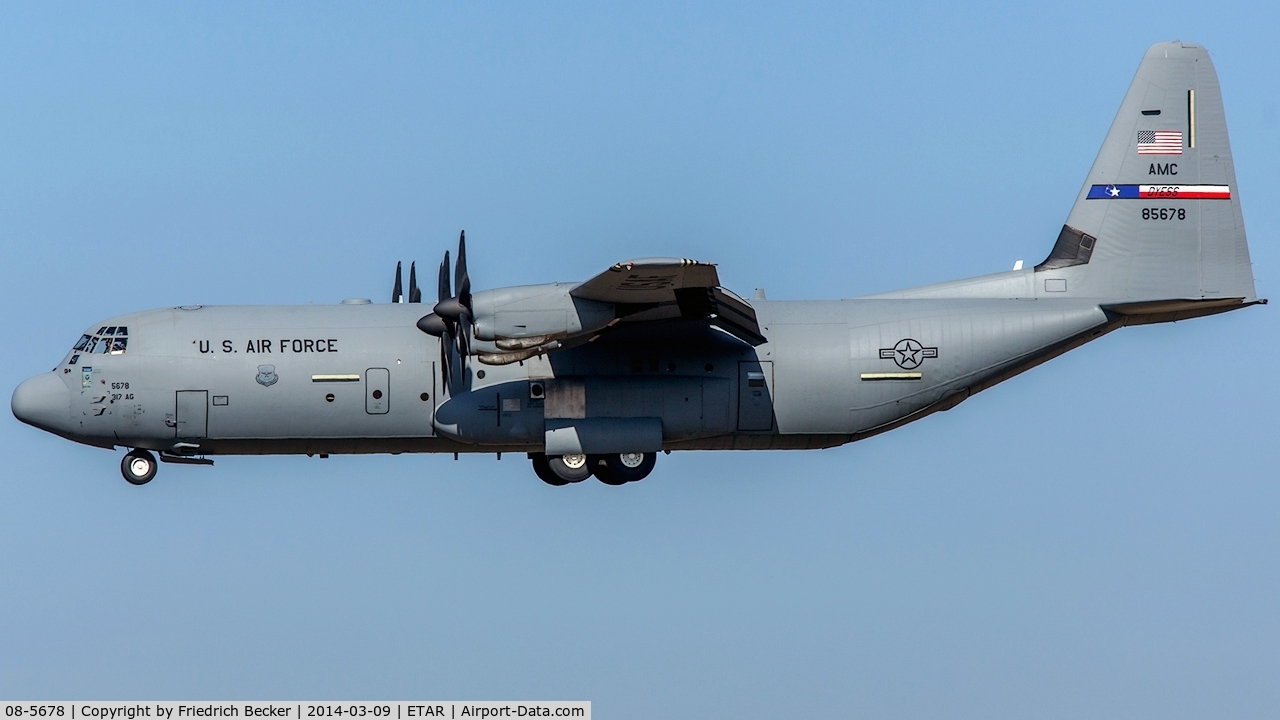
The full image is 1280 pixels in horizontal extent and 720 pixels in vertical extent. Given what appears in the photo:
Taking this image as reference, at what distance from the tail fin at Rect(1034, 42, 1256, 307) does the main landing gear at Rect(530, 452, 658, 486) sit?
25.0 feet

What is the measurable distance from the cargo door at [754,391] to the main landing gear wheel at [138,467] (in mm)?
9987

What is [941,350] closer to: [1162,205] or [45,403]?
[1162,205]

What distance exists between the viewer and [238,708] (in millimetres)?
23656

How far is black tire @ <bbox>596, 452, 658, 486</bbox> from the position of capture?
1199 inches

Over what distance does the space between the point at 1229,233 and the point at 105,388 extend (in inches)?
758

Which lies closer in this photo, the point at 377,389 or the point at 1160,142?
the point at 377,389

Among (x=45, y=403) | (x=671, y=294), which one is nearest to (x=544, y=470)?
(x=671, y=294)

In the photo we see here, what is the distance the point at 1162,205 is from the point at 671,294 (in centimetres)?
966

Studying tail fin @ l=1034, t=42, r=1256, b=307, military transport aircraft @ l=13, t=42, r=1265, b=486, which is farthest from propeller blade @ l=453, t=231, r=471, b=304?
tail fin @ l=1034, t=42, r=1256, b=307

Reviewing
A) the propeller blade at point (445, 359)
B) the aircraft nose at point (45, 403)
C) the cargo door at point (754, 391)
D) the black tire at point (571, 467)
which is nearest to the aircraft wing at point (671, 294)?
the cargo door at point (754, 391)

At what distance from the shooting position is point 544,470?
31500 millimetres

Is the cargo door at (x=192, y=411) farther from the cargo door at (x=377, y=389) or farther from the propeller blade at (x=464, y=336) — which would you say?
the propeller blade at (x=464, y=336)

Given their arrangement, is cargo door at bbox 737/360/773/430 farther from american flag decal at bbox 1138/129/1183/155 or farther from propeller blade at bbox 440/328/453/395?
american flag decal at bbox 1138/129/1183/155
